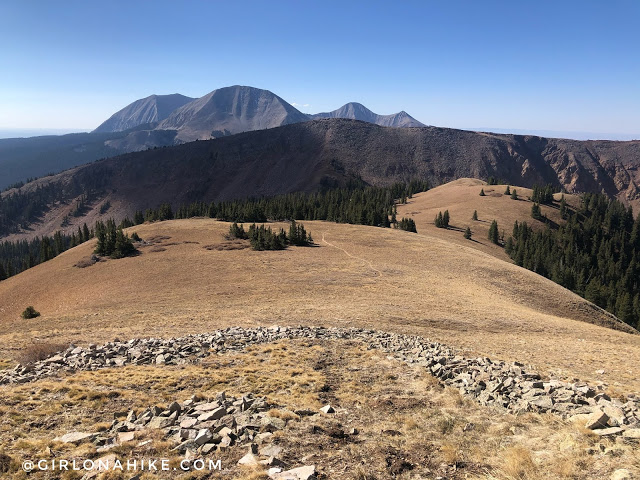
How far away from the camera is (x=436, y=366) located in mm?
18875

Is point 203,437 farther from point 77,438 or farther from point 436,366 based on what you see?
point 436,366

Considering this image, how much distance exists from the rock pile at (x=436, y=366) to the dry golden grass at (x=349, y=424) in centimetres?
90

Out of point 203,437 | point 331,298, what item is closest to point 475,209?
point 331,298

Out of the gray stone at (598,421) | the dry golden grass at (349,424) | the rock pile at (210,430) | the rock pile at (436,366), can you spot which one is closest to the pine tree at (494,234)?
the rock pile at (436,366)

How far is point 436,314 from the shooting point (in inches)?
1352

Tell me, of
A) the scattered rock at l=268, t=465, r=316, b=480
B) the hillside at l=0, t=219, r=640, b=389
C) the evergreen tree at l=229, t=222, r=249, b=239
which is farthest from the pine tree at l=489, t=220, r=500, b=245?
the scattered rock at l=268, t=465, r=316, b=480

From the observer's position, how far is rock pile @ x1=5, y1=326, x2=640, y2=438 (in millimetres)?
12898

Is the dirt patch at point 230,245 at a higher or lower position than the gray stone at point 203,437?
lower

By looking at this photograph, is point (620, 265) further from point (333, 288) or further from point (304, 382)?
point (304, 382)

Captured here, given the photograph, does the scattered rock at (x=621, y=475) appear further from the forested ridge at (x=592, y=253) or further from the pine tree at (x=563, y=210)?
the pine tree at (x=563, y=210)

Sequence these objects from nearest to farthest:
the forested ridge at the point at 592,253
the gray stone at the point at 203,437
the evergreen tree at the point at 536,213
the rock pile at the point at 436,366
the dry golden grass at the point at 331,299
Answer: the gray stone at the point at 203,437 → the rock pile at the point at 436,366 → the dry golden grass at the point at 331,299 → the forested ridge at the point at 592,253 → the evergreen tree at the point at 536,213

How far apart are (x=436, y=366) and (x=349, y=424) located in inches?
289

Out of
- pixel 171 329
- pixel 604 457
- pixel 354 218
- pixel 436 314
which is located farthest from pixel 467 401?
pixel 354 218

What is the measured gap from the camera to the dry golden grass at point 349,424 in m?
10.3
